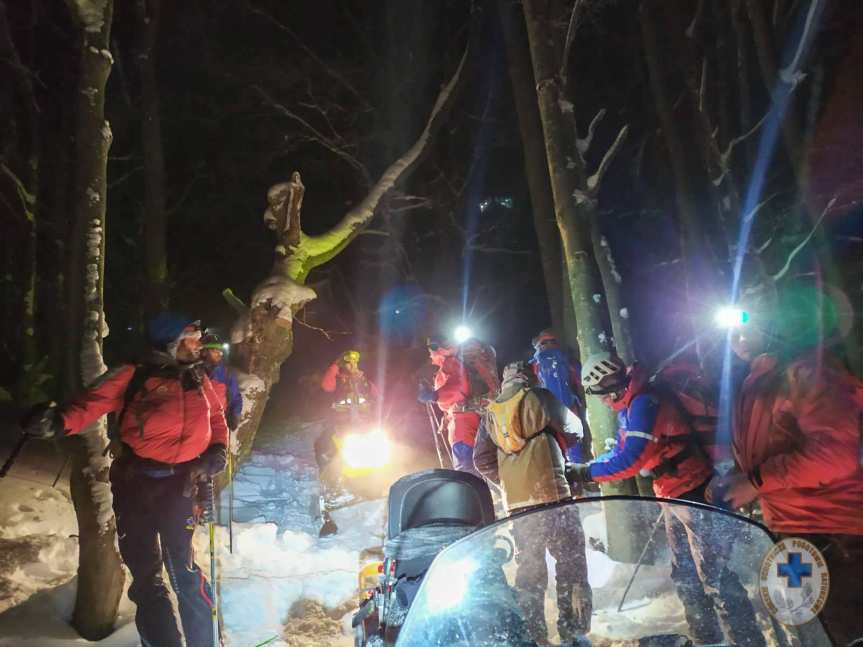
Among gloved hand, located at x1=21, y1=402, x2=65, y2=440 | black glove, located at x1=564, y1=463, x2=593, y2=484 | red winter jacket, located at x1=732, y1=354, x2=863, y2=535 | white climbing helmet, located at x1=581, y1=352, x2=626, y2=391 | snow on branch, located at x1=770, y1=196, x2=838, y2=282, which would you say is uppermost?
snow on branch, located at x1=770, y1=196, x2=838, y2=282

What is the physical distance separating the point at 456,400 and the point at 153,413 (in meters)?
4.15

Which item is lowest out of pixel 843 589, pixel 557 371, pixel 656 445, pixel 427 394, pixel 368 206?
pixel 843 589

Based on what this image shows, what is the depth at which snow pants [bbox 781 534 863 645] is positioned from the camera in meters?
2.39

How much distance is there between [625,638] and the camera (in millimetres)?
2332

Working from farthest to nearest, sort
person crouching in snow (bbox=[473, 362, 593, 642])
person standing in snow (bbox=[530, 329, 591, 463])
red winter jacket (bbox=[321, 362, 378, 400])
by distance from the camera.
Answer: red winter jacket (bbox=[321, 362, 378, 400]), person standing in snow (bbox=[530, 329, 591, 463]), person crouching in snow (bbox=[473, 362, 593, 642])

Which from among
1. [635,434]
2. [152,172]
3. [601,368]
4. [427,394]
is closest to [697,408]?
[635,434]

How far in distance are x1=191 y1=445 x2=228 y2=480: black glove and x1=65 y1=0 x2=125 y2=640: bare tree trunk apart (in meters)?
1.07

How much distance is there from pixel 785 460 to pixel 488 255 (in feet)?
61.6

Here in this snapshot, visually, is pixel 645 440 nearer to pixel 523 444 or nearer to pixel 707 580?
pixel 523 444

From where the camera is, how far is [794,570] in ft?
7.32

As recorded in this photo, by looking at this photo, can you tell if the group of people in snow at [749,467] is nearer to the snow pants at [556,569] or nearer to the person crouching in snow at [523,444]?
the snow pants at [556,569]

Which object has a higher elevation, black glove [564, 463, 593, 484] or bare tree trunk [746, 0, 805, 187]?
bare tree trunk [746, 0, 805, 187]

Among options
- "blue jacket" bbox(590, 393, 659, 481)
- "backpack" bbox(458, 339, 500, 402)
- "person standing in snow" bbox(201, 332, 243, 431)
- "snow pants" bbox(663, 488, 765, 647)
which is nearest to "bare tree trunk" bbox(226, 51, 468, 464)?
"person standing in snow" bbox(201, 332, 243, 431)

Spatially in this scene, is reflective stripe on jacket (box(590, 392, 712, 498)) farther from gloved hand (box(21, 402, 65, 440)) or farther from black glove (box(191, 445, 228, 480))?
gloved hand (box(21, 402, 65, 440))
